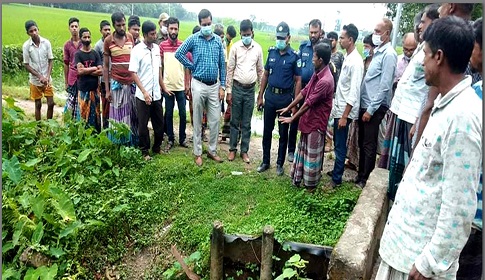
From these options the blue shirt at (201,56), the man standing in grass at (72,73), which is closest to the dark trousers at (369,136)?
the blue shirt at (201,56)

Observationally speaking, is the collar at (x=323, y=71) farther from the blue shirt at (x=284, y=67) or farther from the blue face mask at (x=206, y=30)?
the blue face mask at (x=206, y=30)

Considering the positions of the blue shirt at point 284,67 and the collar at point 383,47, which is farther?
the blue shirt at point 284,67

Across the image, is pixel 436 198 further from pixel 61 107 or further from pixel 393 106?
pixel 61 107

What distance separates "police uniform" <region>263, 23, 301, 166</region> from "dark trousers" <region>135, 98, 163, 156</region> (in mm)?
1461

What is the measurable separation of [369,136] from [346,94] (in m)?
0.52

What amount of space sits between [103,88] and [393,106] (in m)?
3.91

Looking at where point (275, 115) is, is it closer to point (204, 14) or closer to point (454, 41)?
point (204, 14)

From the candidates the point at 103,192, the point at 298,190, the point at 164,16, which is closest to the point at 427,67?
the point at 298,190

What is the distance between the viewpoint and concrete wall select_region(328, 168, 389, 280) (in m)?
2.34

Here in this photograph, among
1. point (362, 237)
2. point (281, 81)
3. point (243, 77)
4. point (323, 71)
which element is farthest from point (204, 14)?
point (362, 237)

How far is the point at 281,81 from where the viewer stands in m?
4.89

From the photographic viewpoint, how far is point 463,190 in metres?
1.50

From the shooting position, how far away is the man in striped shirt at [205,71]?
5059mm

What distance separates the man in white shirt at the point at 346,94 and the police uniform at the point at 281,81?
610 millimetres
